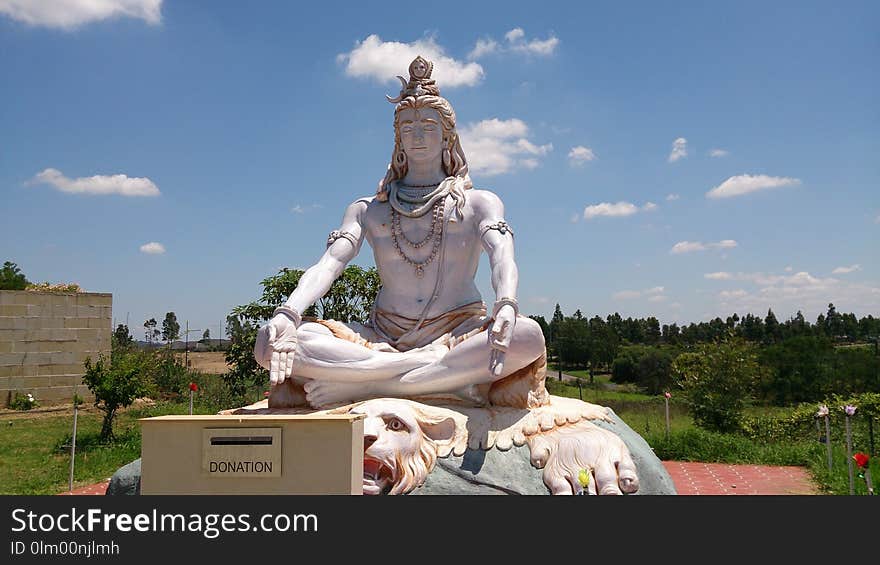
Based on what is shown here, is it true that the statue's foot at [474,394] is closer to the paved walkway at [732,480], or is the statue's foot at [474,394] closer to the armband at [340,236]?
the armband at [340,236]

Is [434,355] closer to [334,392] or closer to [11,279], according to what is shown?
[334,392]

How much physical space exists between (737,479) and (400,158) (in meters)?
4.36

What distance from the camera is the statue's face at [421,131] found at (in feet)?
17.5

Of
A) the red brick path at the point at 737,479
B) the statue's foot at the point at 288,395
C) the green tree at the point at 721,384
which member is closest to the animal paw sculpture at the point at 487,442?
the statue's foot at the point at 288,395

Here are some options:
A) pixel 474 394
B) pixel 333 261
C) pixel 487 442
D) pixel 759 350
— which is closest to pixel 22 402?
pixel 333 261

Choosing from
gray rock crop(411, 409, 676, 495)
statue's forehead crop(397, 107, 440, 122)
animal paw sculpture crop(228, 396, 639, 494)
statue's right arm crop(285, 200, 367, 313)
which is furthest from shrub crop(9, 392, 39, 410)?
gray rock crop(411, 409, 676, 495)

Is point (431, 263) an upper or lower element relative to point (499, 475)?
upper

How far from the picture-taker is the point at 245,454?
297 cm

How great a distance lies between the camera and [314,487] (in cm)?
293

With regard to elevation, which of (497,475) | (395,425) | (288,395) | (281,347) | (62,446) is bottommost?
(62,446)

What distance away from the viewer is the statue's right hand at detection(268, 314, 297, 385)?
4.41m

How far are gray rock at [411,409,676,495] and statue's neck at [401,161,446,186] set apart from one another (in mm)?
2213

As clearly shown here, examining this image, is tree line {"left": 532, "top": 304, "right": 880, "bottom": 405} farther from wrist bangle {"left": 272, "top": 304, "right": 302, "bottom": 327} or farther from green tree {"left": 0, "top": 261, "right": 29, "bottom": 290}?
green tree {"left": 0, "top": 261, "right": 29, "bottom": 290}
